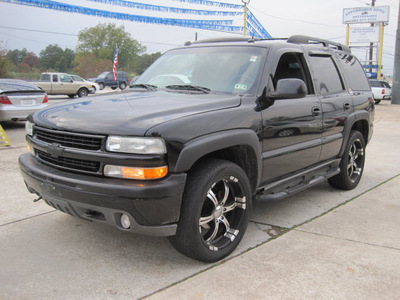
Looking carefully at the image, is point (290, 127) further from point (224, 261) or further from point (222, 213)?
point (224, 261)

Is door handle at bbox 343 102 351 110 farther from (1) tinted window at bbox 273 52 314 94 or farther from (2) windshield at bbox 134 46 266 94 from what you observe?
(2) windshield at bbox 134 46 266 94

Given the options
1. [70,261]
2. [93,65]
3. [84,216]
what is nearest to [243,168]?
[84,216]

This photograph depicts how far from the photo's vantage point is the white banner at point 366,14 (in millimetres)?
43656

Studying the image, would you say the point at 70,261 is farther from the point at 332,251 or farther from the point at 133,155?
the point at 332,251

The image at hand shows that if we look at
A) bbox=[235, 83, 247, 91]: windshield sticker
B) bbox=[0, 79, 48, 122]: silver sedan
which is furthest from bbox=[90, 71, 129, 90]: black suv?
bbox=[235, 83, 247, 91]: windshield sticker

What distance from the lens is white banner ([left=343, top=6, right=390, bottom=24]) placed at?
4366 cm

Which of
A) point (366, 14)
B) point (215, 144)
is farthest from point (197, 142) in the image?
point (366, 14)

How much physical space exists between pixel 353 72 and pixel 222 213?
131 inches

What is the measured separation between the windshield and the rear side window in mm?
1893

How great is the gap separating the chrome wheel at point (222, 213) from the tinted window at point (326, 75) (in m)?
1.85

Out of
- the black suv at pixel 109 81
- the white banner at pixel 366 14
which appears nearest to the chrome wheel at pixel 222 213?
the black suv at pixel 109 81

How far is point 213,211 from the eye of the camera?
10.2 ft

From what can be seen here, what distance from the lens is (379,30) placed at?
145 feet

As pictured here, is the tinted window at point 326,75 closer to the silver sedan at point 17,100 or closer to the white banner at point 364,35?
the silver sedan at point 17,100
